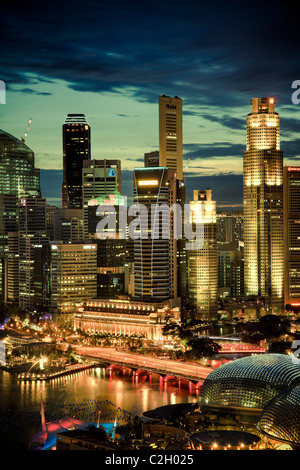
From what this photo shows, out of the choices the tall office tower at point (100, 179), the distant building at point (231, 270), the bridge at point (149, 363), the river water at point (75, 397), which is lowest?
the river water at point (75, 397)

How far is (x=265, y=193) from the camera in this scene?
4291 cm

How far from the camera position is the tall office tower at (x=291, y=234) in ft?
138

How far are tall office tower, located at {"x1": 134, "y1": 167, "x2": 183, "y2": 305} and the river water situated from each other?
8963mm

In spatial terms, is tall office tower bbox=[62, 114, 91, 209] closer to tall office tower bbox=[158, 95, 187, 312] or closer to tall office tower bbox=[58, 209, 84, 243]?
tall office tower bbox=[58, 209, 84, 243]

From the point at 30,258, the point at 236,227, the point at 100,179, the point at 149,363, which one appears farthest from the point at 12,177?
the point at 149,363

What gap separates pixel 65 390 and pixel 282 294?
21979 mm

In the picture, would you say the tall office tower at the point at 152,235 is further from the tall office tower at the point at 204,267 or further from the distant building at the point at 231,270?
the distant building at the point at 231,270

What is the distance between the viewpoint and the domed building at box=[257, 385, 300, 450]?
15.0 m

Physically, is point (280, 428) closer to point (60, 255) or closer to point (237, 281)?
point (60, 255)

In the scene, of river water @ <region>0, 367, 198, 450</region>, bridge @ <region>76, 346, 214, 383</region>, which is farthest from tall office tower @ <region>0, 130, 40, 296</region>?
river water @ <region>0, 367, 198, 450</region>

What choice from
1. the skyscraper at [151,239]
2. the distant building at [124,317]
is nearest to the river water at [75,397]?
the distant building at [124,317]

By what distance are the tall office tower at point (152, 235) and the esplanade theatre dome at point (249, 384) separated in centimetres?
1566

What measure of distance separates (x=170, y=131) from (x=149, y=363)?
2483cm

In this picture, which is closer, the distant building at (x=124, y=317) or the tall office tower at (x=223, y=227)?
the distant building at (x=124, y=317)
